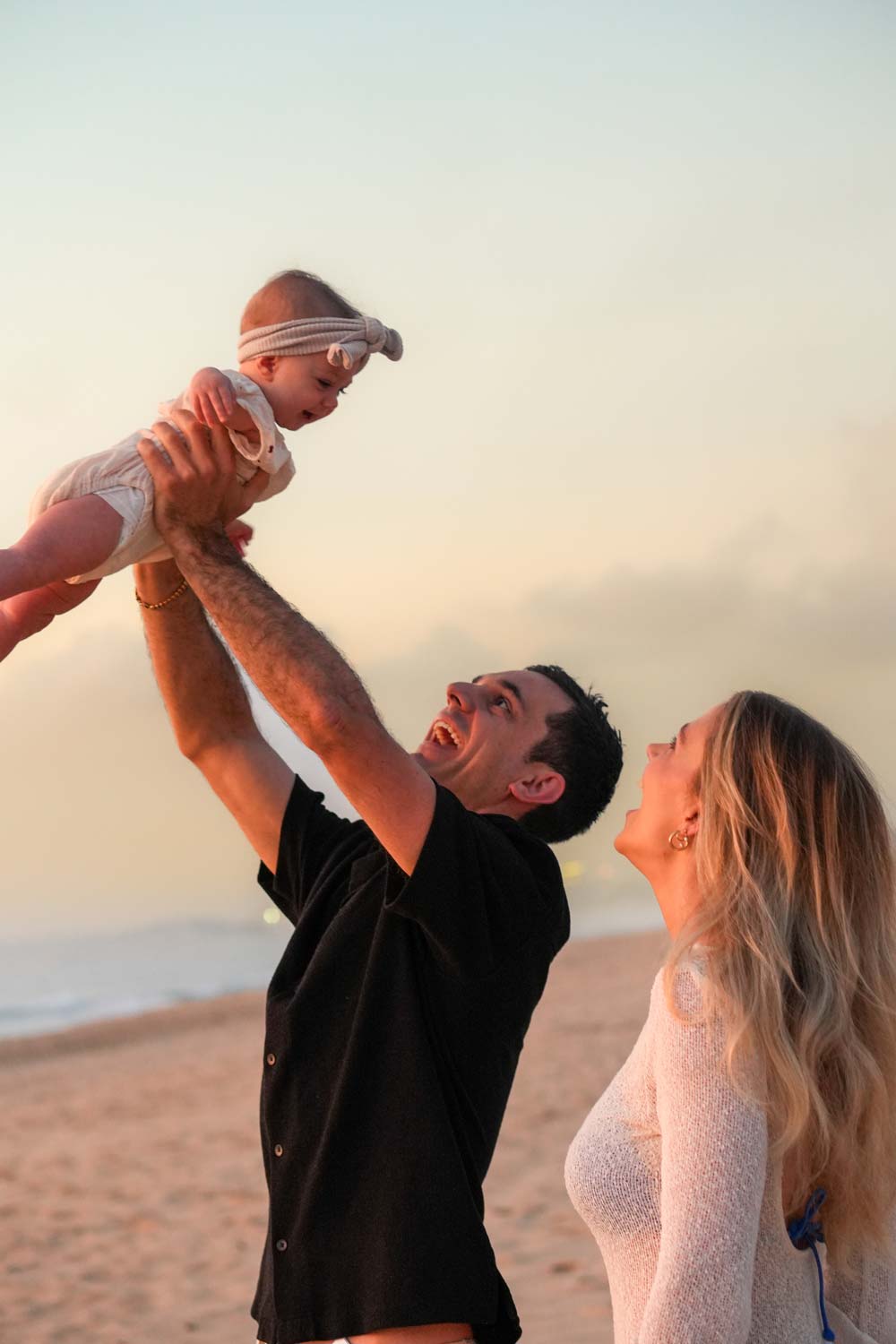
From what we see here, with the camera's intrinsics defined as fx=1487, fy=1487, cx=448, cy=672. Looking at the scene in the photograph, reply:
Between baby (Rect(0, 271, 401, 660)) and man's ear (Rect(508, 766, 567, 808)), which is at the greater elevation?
baby (Rect(0, 271, 401, 660))

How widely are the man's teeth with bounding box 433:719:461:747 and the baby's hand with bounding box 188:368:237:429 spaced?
3.10 ft

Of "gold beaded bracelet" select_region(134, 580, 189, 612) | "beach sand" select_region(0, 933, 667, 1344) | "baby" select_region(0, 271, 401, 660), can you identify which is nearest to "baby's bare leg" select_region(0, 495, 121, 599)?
"baby" select_region(0, 271, 401, 660)

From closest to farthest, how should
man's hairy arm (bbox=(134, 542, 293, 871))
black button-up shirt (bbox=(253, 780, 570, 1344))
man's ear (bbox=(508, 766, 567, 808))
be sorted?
black button-up shirt (bbox=(253, 780, 570, 1344))
man's hairy arm (bbox=(134, 542, 293, 871))
man's ear (bbox=(508, 766, 567, 808))

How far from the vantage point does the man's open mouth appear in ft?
12.1

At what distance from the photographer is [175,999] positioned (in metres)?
25.8

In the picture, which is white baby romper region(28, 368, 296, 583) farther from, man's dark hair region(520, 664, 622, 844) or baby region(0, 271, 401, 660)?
man's dark hair region(520, 664, 622, 844)

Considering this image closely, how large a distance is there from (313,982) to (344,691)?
0.60 metres

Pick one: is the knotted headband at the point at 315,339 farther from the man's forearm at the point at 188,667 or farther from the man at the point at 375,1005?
the man's forearm at the point at 188,667

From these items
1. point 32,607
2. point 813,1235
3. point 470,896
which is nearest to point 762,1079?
point 813,1235

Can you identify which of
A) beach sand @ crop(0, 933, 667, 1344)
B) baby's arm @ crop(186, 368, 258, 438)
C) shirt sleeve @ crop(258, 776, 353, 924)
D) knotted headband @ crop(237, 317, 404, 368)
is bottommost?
beach sand @ crop(0, 933, 667, 1344)

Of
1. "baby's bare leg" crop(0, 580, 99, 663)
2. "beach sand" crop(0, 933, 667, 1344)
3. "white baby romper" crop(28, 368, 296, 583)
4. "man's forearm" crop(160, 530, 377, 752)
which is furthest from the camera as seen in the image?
"beach sand" crop(0, 933, 667, 1344)

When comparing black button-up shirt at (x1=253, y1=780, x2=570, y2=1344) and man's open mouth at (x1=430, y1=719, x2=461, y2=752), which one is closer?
black button-up shirt at (x1=253, y1=780, x2=570, y2=1344)

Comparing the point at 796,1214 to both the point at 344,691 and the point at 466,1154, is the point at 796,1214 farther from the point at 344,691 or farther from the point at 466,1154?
the point at 344,691

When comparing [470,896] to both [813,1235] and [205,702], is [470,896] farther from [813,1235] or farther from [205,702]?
[205,702]
